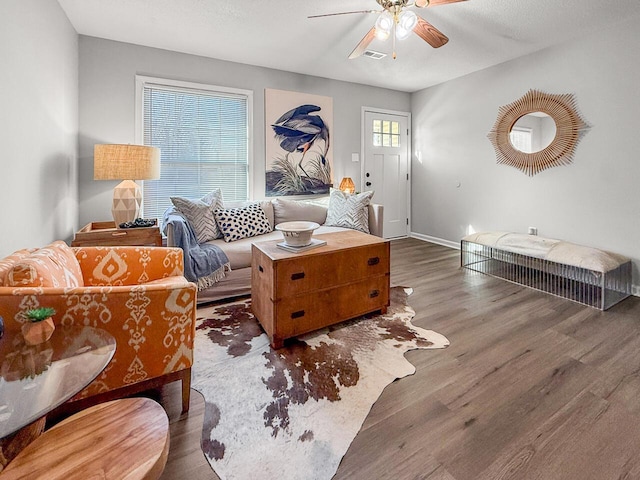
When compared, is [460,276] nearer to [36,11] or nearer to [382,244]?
[382,244]

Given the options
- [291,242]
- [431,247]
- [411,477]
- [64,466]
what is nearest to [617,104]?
[431,247]

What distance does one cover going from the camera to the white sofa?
9.25 feet

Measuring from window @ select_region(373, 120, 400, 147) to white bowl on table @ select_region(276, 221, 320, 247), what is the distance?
3313mm

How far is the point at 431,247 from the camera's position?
492 cm

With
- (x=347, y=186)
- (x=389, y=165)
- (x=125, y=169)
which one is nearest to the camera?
(x=125, y=169)

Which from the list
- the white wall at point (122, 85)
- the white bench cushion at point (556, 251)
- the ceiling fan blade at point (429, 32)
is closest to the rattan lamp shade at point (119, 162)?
the white wall at point (122, 85)

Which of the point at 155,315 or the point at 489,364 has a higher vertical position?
the point at 155,315

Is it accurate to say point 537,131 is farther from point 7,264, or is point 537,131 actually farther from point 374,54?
point 7,264

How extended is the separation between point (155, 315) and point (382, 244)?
1616mm

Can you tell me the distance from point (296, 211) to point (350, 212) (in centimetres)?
64

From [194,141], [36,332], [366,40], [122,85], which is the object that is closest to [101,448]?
[36,332]

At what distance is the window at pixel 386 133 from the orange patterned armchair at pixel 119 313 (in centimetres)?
436

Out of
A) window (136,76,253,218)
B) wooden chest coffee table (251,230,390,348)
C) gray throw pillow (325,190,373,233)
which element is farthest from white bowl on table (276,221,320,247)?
window (136,76,253,218)

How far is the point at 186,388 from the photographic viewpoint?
1537mm
